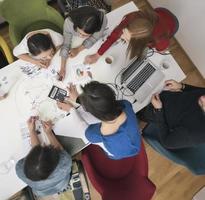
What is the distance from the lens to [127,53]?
202 centimetres

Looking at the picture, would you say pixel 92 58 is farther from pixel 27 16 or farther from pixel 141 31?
pixel 27 16

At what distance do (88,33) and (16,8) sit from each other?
59cm

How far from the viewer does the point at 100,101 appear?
1.54m

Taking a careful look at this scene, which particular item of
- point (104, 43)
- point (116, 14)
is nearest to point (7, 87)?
point (104, 43)

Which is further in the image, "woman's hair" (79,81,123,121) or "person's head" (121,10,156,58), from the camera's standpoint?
"person's head" (121,10,156,58)

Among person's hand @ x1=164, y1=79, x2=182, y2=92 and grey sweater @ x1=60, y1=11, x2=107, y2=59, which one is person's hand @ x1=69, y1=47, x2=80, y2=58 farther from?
person's hand @ x1=164, y1=79, x2=182, y2=92

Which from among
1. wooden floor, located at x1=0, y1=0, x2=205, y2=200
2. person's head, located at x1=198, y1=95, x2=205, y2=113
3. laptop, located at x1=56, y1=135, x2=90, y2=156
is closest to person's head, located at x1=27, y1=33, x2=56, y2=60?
laptop, located at x1=56, y1=135, x2=90, y2=156

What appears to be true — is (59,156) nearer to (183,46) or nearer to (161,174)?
(161,174)

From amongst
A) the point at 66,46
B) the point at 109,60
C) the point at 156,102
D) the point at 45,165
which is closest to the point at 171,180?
the point at 156,102

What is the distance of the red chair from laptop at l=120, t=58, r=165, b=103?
0.36 metres

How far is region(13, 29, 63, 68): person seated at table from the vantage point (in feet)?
6.06

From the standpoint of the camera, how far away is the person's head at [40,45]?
1.84 meters

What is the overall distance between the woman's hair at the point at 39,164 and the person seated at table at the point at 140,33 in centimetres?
68

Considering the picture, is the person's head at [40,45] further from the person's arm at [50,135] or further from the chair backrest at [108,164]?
the chair backrest at [108,164]
